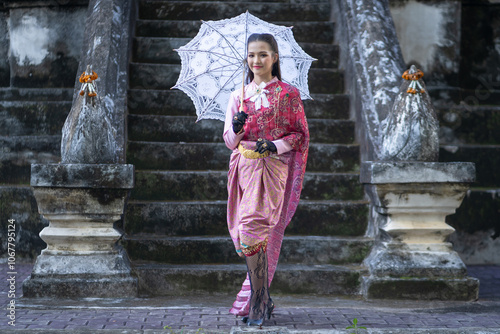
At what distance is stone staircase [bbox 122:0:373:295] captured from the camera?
5.24 metres

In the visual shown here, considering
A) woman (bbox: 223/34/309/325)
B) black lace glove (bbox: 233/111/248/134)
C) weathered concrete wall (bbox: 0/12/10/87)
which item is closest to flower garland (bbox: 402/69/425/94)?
woman (bbox: 223/34/309/325)

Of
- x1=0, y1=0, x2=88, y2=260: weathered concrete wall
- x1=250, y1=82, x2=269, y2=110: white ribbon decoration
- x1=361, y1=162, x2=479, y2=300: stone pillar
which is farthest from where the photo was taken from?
x1=0, y1=0, x2=88, y2=260: weathered concrete wall

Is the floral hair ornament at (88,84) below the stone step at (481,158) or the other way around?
the other way around

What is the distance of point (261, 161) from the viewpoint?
4.18 metres

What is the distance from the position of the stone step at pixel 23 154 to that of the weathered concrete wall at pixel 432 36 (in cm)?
421

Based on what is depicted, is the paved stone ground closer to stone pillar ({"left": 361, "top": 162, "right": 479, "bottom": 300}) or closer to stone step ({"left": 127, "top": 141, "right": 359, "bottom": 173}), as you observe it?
stone pillar ({"left": 361, "top": 162, "right": 479, "bottom": 300})

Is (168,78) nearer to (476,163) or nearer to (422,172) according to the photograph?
(422,172)

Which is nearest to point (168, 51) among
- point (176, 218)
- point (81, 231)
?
point (176, 218)

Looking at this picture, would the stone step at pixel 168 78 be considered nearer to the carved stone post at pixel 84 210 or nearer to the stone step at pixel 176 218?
the stone step at pixel 176 218

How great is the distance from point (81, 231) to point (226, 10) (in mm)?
3738

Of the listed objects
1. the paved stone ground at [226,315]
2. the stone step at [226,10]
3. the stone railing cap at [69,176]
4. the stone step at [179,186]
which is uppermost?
the stone step at [226,10]

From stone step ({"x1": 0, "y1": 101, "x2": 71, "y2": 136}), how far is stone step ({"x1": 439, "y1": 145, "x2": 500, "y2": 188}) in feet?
13.8

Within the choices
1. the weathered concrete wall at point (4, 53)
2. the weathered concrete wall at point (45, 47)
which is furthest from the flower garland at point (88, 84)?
the weathered concrete wall at point (4, 53)

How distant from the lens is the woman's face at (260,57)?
416 cm
